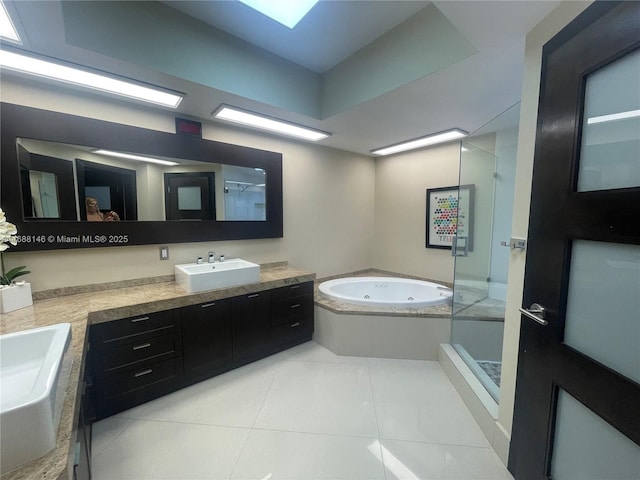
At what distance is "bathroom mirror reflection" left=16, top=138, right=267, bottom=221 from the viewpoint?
5.99 feet

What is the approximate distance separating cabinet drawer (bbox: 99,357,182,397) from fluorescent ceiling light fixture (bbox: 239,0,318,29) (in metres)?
2.62

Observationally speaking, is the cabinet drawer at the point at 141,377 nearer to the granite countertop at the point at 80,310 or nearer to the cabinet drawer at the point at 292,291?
the granite countertop at the point at 80,310

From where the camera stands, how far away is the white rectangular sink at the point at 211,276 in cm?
210

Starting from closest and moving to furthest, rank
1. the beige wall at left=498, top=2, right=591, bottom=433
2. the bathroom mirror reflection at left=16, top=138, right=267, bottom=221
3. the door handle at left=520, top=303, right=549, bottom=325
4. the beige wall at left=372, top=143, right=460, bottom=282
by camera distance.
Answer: the door handle at left=520, top=303, right=549, bottom=325 < the beige wall at left=498, top=2, right=591, bottom=433 < the bathroom mirror reflection at left=16, top=138, right=267, bottom=221 < the beige wall at left=372, top=143, right=460, bottom=282

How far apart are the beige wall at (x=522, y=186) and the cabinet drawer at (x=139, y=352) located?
7.43 feet

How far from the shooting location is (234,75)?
2.00m

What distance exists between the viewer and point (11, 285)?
5.38 ft

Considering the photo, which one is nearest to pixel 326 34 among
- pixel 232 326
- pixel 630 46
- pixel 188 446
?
pixel 630 46

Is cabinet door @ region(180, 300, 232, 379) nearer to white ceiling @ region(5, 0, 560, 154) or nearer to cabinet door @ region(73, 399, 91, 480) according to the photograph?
cabinet door @ region(73, 399, 91, 480)

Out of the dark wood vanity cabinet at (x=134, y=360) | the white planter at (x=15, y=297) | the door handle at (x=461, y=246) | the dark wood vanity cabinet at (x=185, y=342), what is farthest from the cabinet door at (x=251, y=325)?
the door handle at (x=461, y=246)

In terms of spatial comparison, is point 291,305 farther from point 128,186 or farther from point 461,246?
point 461,246

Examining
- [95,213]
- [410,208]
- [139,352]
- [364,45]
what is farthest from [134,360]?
[410,208]

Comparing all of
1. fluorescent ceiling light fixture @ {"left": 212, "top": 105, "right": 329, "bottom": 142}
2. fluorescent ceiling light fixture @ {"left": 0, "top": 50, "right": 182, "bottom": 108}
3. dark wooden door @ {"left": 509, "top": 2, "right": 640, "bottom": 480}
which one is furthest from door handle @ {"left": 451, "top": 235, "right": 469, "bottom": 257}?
fluorescent ceiling light fixture @ {"left": 0, "top": 50, "right": 182, "bottom": 108}

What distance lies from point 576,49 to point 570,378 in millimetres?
1311
